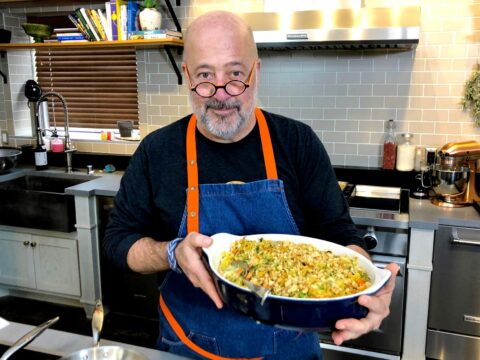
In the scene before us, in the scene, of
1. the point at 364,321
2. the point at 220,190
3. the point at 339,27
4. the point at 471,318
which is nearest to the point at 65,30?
the point at 339,27

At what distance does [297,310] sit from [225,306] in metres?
0.51

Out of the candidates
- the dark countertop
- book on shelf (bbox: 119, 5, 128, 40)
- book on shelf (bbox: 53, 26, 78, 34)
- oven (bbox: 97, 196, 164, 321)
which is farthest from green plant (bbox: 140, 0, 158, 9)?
the dark countertop

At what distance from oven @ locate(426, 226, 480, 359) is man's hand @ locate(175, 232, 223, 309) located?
67.7 inches

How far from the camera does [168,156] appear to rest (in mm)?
1520

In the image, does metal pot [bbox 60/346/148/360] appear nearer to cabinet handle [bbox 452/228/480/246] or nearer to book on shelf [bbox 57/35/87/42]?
cabinet handle [bbox 452/228/480/246]

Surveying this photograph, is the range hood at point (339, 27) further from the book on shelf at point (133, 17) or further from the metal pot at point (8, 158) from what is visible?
the metal pot at point (8, 158)

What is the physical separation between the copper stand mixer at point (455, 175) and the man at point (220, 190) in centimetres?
139

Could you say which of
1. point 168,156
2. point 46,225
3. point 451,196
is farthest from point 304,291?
point 46,225

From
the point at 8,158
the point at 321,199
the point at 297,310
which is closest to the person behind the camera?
the point at 297,310

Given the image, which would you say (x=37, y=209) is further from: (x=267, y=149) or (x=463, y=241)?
(x=463, y=241)

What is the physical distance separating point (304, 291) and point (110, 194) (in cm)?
215

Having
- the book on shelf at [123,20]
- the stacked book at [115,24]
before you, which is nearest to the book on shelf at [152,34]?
the stacked book at [115,24]

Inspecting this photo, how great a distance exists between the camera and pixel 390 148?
305 centimetres

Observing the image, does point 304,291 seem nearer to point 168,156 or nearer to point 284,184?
point 284,184
